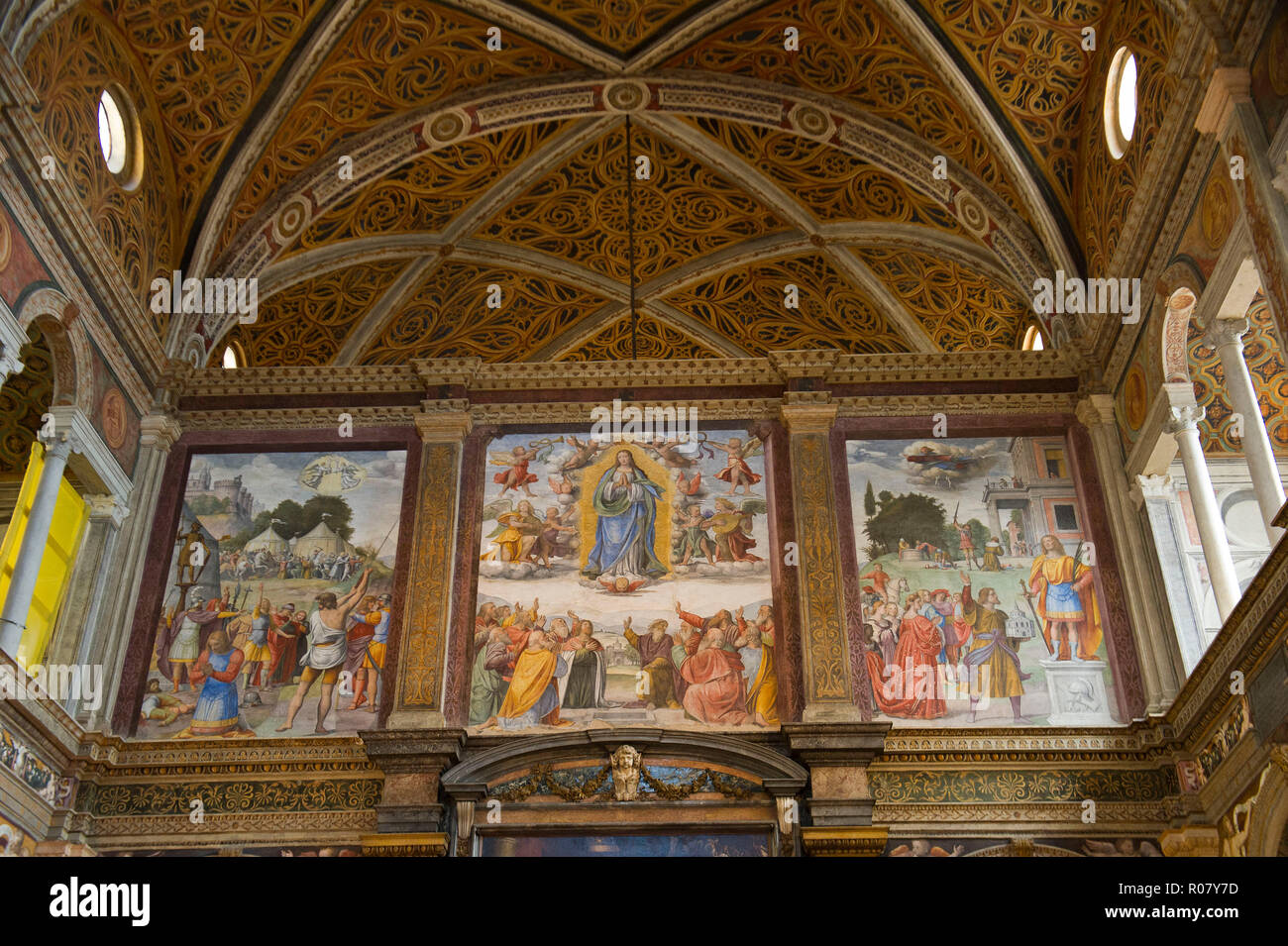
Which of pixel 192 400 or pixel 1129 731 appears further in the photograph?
pixel 192 400

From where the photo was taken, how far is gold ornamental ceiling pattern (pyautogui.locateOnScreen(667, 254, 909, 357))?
18969 millimetres

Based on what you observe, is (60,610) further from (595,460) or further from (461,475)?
(595,460)

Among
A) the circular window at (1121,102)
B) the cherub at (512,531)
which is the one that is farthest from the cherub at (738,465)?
the circular window at (1121,102)

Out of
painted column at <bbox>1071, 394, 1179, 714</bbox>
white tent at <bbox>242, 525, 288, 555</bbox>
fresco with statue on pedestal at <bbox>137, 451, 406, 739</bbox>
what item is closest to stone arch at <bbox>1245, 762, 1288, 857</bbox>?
painted column at <bbox>1071, 394, 1179, 714</bbox>

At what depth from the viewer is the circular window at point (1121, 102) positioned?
13.6 m

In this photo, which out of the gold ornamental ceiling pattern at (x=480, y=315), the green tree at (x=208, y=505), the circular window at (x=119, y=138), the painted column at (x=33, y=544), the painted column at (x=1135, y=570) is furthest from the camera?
the gold ornamental ceiling pattern at (x=480, y=315)

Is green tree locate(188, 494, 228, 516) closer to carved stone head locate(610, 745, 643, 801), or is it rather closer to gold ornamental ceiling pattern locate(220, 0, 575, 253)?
gold ornamental ceiling pattern locate(220, 0, 575, 253)

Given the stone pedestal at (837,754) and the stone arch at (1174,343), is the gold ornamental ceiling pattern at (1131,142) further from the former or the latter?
the stone pedestal at (837,754)

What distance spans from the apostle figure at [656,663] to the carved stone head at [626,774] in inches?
30.0

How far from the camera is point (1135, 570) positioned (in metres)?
14.0

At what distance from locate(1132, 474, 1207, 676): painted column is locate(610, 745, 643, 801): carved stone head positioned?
17.7 ft
